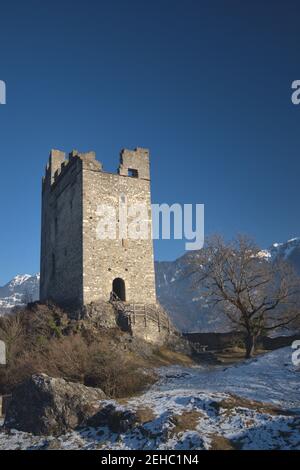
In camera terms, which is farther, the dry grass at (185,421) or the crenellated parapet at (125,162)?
the crenellated parapet at (125,162)

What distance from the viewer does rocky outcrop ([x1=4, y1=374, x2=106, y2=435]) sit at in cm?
1648

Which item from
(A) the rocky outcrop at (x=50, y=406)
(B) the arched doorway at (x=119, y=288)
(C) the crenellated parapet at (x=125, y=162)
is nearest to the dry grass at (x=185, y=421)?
(A) the rocky outcrop at (x=50, y=406)

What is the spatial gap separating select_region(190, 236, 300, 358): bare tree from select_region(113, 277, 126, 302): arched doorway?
5.43 m

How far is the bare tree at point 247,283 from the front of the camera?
3081 centimetres

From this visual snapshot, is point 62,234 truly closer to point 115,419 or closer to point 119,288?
point 119,288

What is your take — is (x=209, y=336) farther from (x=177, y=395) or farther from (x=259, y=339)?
(x=177, y=395)

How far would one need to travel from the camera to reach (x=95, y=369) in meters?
20.8

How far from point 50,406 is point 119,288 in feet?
56.1

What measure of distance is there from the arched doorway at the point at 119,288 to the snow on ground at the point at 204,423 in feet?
44.5

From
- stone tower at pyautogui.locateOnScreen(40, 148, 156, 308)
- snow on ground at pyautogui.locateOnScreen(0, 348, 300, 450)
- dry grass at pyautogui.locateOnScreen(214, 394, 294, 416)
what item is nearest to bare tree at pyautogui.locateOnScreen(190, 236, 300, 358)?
stone tower at pyautogui.locateOnScreen(40, 148, 156, 308)

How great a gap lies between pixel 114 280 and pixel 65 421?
18119 millimetres

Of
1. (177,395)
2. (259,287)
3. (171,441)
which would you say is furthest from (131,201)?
(171,441)

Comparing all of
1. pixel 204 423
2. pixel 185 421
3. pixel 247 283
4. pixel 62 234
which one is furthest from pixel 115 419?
pixel 62 234

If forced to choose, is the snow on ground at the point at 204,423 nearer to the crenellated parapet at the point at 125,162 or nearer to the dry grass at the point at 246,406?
the dry grass at the point at 246,406
